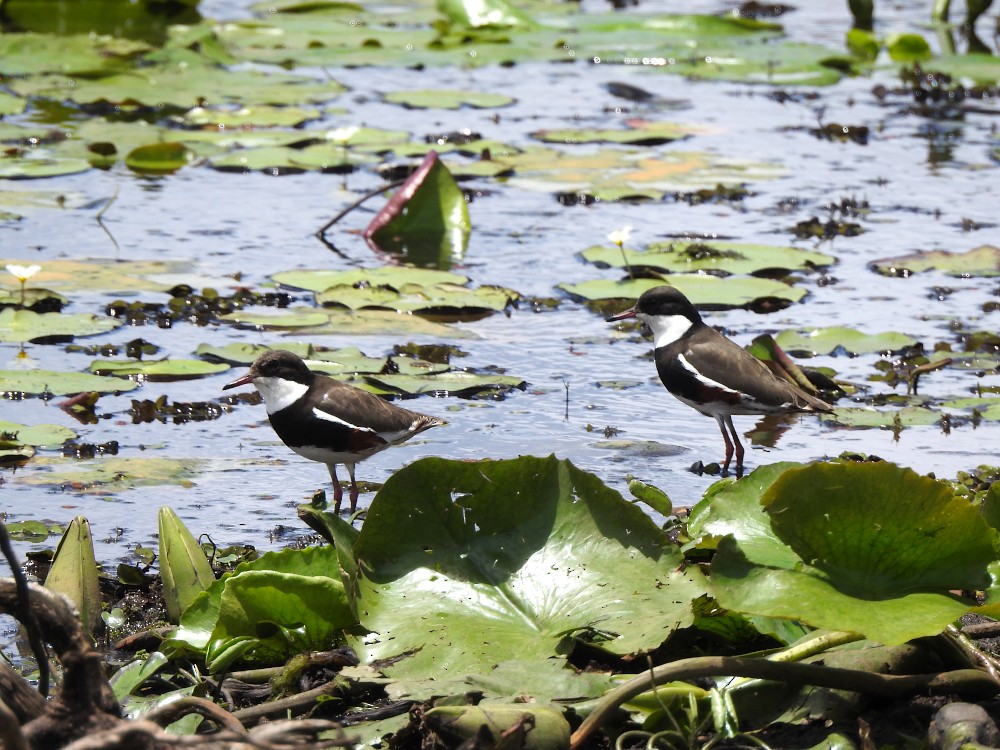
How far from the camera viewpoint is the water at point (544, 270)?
5672 mm

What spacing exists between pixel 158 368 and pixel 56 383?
1.54 feet

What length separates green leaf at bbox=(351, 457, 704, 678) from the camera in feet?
10.7

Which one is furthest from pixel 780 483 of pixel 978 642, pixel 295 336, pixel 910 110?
pixel 910 110

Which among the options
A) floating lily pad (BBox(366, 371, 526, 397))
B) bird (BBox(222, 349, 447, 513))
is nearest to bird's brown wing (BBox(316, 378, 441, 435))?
bird (BBox(222, 349, 447, 513))

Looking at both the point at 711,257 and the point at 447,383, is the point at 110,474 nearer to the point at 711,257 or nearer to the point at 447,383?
the point at 447,383

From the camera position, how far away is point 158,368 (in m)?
6.41

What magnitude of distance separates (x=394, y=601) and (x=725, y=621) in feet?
2.50

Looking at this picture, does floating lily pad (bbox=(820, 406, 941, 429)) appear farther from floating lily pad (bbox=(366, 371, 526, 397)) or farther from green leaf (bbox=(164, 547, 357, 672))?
green leaf (bbox=(164, 547, 357, 672))

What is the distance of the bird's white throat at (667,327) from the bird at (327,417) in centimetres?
133

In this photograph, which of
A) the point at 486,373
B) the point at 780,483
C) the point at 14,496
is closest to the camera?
the point at 780,483

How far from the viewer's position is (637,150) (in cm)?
1154

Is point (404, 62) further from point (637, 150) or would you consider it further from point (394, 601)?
point (394, 601)

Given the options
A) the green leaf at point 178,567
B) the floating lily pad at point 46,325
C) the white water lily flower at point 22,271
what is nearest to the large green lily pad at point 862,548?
the green leaf at point 178,567

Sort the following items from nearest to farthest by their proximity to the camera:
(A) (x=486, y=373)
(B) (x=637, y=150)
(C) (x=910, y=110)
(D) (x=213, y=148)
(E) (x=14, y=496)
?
1. (E) (x=14, y=496)
2. (A) (x=486, y=373)
3. (D) (x=213, y=148)
4. (B) (x=637, y=150)
5. (C) (x=910, y=110)
